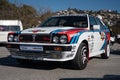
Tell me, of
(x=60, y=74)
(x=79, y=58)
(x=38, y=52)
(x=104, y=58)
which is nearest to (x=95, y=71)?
(x=79, y=58)

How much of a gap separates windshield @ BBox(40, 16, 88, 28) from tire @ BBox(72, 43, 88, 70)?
0.95 metres

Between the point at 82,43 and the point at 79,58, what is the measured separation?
0.48 m

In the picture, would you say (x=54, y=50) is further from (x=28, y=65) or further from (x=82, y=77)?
(x=28, y=65)

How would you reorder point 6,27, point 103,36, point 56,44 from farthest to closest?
point 6,27, point 103,36, point 56,44

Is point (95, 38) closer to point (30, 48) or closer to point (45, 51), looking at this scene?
point (45, 51)

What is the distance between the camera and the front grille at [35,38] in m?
8.10

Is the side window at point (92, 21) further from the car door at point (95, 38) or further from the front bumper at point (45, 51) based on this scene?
the front bumper at point (45, 51)

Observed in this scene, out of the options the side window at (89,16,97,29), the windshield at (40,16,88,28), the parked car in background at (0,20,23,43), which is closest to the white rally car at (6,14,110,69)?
the windshield at (40,16,88,28)

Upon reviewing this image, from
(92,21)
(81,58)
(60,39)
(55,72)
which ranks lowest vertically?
(55,72)

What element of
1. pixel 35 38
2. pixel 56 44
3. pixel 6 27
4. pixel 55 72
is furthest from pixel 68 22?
pixel 6 27

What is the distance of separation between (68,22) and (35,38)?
179 cm

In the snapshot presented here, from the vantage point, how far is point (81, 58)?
855 centimetres

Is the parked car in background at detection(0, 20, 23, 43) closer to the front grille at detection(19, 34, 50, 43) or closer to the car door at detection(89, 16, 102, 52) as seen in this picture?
the car door at detection(89, 16, 102, 52)

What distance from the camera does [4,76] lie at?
7.44 meters
